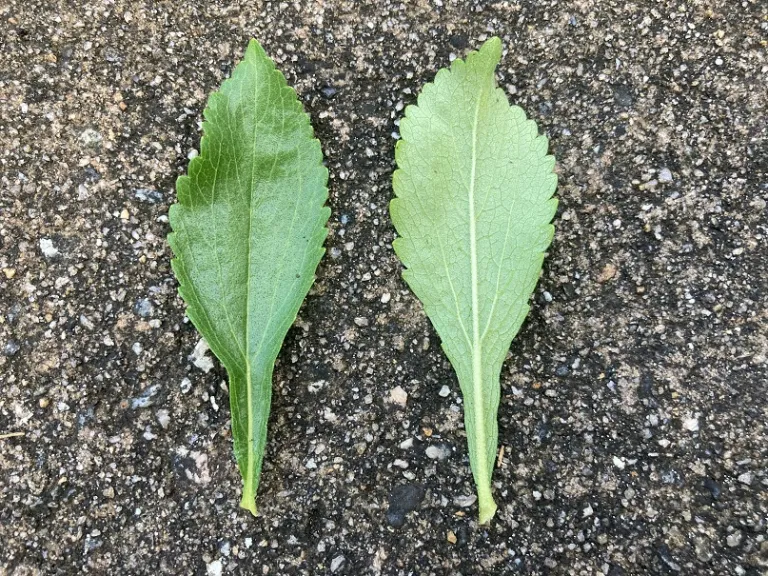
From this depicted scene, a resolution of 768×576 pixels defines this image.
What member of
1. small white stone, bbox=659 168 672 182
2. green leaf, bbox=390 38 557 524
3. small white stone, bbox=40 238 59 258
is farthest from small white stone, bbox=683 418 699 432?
small white stone, bbox=40 238 59 258

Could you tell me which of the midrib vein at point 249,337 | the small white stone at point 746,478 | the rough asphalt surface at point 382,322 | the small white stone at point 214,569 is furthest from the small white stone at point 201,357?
the small white stone at point 746,478

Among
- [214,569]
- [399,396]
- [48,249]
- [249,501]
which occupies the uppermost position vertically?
[48,249]

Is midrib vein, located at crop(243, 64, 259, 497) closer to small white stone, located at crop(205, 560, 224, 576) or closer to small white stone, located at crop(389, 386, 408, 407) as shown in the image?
small white stone, located at crop(205, 560, 224, 576)

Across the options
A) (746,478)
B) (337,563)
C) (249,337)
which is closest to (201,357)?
(249,337)

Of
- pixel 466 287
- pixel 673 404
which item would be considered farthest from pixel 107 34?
pixel 673 404

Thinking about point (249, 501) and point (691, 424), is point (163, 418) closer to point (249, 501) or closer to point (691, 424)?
point (249, 501)

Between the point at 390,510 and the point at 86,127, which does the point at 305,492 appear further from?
the point at 86,127
